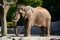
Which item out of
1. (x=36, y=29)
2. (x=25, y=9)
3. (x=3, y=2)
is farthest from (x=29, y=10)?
(x=36, y=29)

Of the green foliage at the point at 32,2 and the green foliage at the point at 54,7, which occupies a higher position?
the green foliage at the point at 32,2

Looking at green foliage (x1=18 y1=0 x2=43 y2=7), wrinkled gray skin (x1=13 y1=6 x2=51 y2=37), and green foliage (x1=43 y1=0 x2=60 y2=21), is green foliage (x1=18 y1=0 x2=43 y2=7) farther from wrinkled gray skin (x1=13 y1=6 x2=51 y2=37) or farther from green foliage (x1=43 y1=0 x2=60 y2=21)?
wrinkled gray skin (x1=13 y1=6 x2=51 y2=37)

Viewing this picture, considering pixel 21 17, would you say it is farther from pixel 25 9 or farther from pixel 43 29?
pixel 43 29

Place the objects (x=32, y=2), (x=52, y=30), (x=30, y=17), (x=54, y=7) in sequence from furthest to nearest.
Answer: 1. (x=54, y=7)
2. (x=32, y=2)
3. (x=52, y=30)
4. (x=30, y=17)

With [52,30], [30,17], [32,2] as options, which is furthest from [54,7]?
[30,17]

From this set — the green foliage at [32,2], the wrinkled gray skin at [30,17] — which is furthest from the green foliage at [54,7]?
the wrinkled gray skin at [30,17]

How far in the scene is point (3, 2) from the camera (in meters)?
14.3

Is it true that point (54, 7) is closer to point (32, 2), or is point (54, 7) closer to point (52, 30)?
point (32, 2)

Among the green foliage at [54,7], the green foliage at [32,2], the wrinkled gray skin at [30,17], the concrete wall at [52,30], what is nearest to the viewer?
the wrinkled gray skin at [30,17]

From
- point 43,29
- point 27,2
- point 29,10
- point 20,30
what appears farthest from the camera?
point 27,2

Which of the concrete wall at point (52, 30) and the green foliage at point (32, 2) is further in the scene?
the green foliage at point (32, 2)

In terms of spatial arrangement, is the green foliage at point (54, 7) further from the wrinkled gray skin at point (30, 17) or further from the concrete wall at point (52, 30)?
the wrinkled gray skin at point (30, 17)

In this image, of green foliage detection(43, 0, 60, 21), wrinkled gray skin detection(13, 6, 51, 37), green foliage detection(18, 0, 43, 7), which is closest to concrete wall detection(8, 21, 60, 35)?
wrinkled gray skin detection(13, 6, 51, 37)

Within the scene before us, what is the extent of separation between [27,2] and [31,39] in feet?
27.9
